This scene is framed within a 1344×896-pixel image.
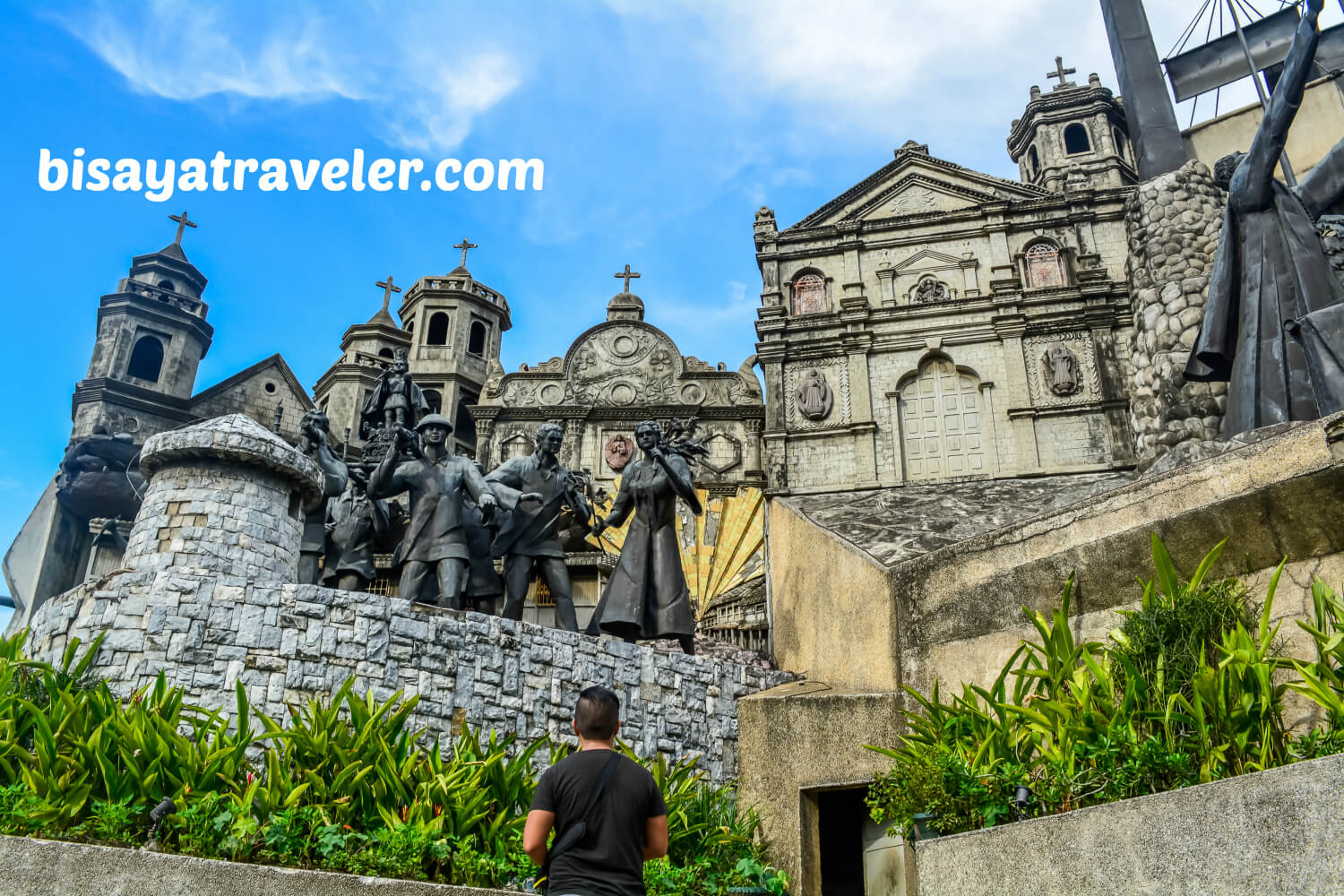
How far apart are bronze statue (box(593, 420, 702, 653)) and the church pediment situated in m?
16.4

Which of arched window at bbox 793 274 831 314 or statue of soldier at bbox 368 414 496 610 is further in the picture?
arched window at bbox 793 274 831 314

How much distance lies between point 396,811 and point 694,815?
221 cm

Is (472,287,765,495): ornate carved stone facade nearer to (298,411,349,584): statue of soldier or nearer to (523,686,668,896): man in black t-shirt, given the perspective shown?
(298,411,349,584): statue of soldier

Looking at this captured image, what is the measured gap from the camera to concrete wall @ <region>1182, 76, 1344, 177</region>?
15.4 metres

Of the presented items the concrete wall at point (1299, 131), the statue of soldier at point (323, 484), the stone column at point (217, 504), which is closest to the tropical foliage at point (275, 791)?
the stone column at point (217, 504)

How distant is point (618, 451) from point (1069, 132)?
18138 millimetres

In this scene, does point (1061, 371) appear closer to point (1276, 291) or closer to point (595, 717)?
point (1276, 291)

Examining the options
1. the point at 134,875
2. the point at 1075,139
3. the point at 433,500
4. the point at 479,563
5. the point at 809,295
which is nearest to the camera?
the point at 134,875

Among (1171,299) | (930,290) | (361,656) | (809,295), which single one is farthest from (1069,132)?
(361,656)

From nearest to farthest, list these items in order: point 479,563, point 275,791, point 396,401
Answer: point 275,791 < point 479,563 < point 396,401

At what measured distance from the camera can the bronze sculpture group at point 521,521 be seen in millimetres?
10406

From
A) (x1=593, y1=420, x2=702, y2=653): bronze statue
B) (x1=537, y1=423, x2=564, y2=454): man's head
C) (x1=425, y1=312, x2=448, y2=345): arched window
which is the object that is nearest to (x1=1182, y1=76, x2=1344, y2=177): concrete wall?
(x1=593, y1=420, x2=702, y2=653): bronze statue

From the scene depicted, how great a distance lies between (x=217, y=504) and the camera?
29.1 ft

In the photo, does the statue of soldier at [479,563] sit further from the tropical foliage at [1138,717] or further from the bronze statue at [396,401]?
the tropical foliage at [1138,717]
